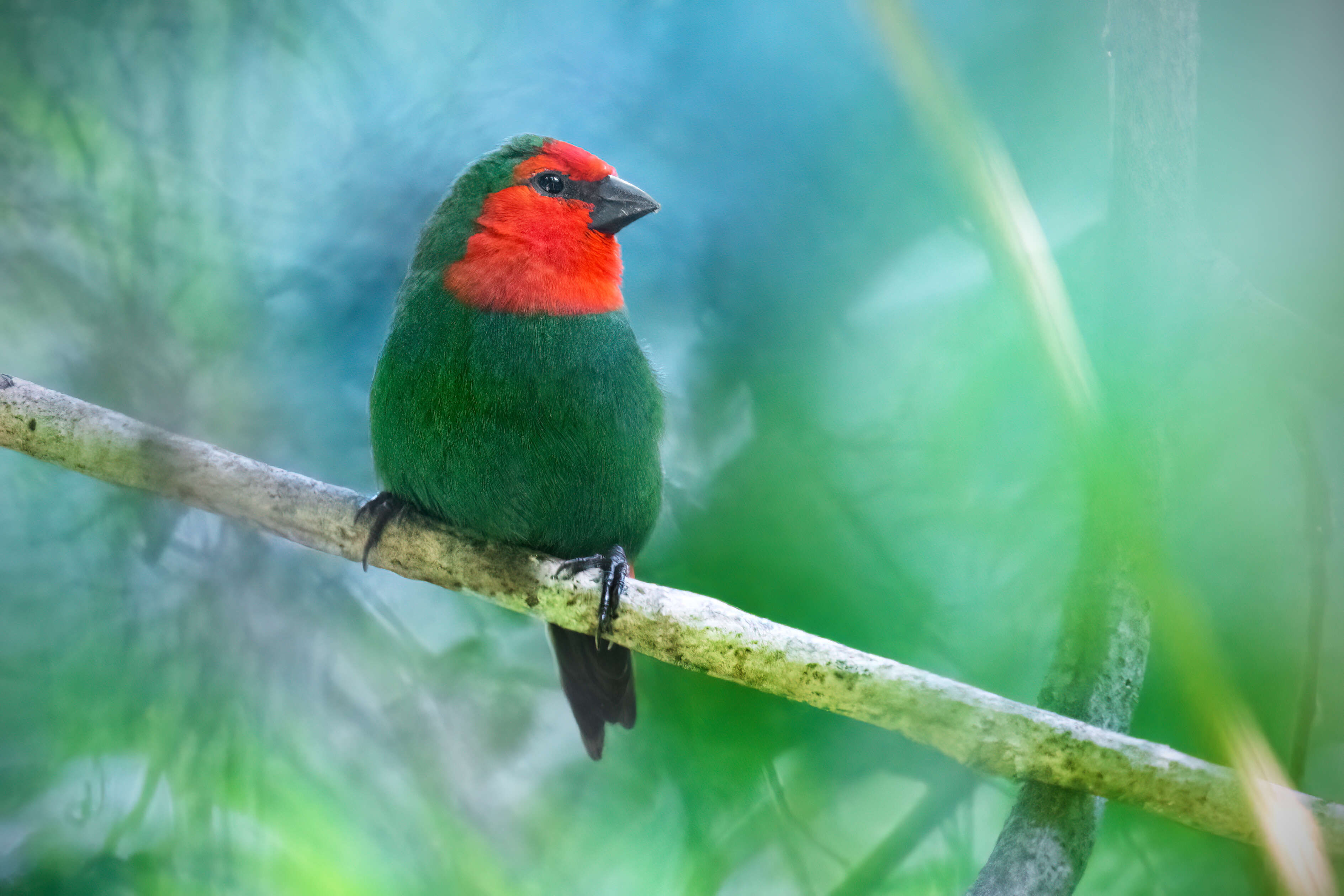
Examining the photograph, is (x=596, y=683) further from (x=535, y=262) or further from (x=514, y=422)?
(x=535, y=262)

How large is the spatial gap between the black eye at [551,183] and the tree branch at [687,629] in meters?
0.61

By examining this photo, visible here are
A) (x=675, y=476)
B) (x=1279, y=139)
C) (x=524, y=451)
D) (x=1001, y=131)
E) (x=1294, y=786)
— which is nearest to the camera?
(x=1294, y=786)

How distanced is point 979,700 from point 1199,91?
92 centimetres

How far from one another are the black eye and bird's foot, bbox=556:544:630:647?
633 millimetres

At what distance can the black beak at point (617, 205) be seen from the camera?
1.67m

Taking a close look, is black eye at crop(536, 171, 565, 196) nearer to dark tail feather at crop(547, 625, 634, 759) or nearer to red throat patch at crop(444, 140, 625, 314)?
red throat patch at crop(444, 140, 625, 314)

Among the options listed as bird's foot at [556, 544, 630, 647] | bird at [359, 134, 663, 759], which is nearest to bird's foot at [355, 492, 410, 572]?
bird at [359, 134, 663, 759]

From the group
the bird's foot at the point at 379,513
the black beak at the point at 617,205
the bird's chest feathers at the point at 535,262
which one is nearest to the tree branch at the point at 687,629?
the bird's foot at the point at 379,513

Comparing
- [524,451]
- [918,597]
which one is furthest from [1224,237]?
[524,451]

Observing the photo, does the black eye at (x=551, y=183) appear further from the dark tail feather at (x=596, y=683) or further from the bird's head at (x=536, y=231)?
the dark tail feather at (x=596, y=683)

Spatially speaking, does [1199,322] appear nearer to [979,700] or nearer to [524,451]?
[979,700]

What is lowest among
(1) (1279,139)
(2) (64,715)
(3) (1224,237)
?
(2) (64,715)

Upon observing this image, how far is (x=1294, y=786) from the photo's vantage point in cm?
112

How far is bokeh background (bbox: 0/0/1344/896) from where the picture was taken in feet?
4.35
